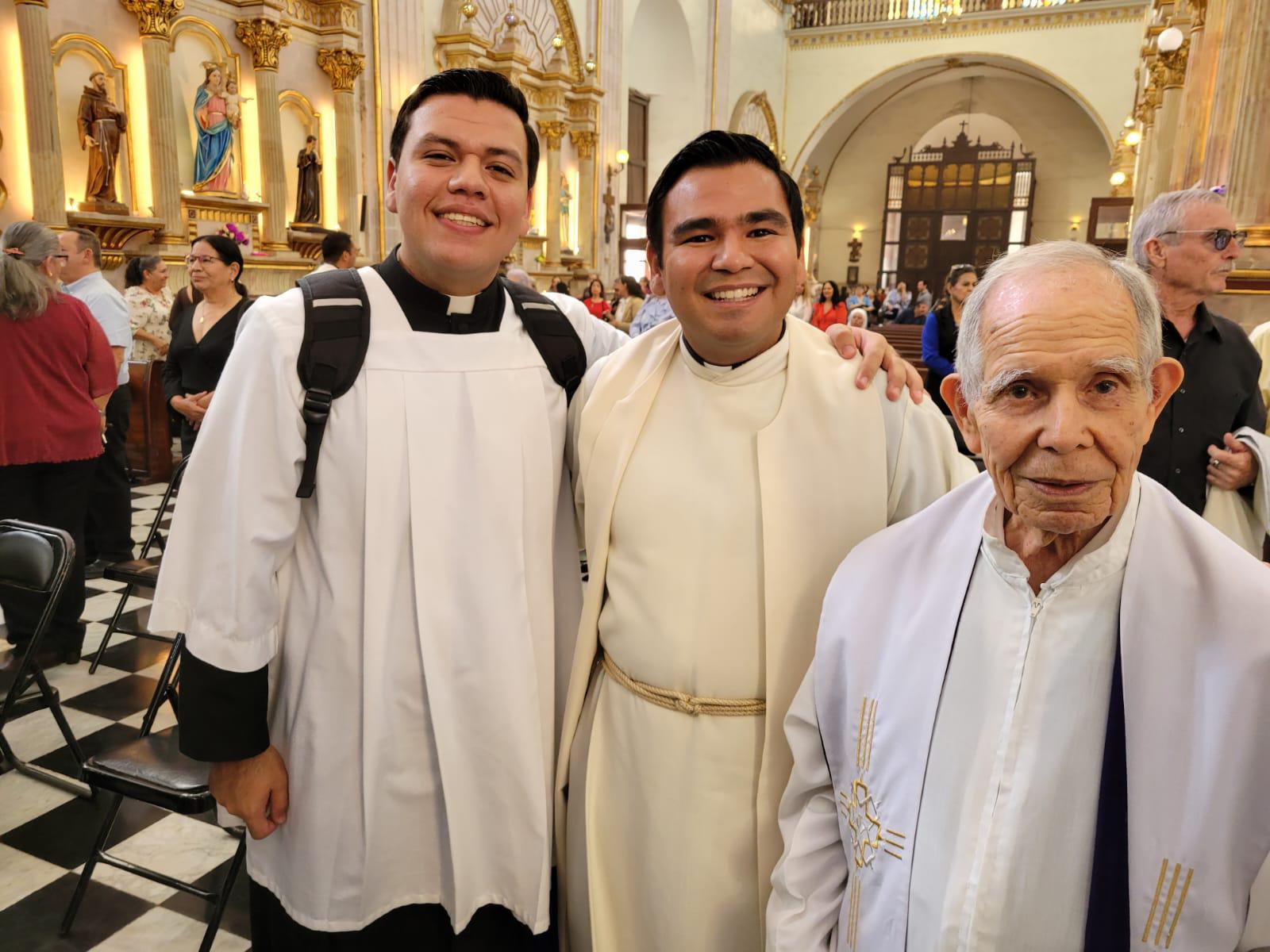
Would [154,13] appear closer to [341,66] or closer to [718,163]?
[341,66]

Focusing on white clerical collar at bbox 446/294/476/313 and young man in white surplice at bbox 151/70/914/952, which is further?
white clerical collar at bbox 446/294/476/313

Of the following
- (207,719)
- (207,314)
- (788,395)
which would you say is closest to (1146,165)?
(207,314)

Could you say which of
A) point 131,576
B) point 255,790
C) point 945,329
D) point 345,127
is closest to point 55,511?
point 131,576

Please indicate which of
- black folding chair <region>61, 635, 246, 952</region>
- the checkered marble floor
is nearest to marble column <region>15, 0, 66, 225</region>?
the checkered marble floor

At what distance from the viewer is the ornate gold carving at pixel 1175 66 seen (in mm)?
9914

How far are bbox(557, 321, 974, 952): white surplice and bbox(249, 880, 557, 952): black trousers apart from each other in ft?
0.69

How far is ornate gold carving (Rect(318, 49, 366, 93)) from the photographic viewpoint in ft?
32.7

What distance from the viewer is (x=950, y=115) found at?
2562cm

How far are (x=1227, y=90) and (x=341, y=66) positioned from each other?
837 centimetres

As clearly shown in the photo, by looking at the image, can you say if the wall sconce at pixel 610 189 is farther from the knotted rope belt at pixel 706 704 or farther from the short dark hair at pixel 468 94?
the knotted rope belt at pixel 706 704

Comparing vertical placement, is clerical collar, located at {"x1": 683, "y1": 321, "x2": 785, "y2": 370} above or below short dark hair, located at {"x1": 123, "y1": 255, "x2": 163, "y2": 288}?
below

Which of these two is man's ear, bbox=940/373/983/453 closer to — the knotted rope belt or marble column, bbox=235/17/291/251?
the knotted rope belt

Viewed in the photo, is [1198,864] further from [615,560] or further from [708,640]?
[615,560]

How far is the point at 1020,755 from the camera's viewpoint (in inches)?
50.8
